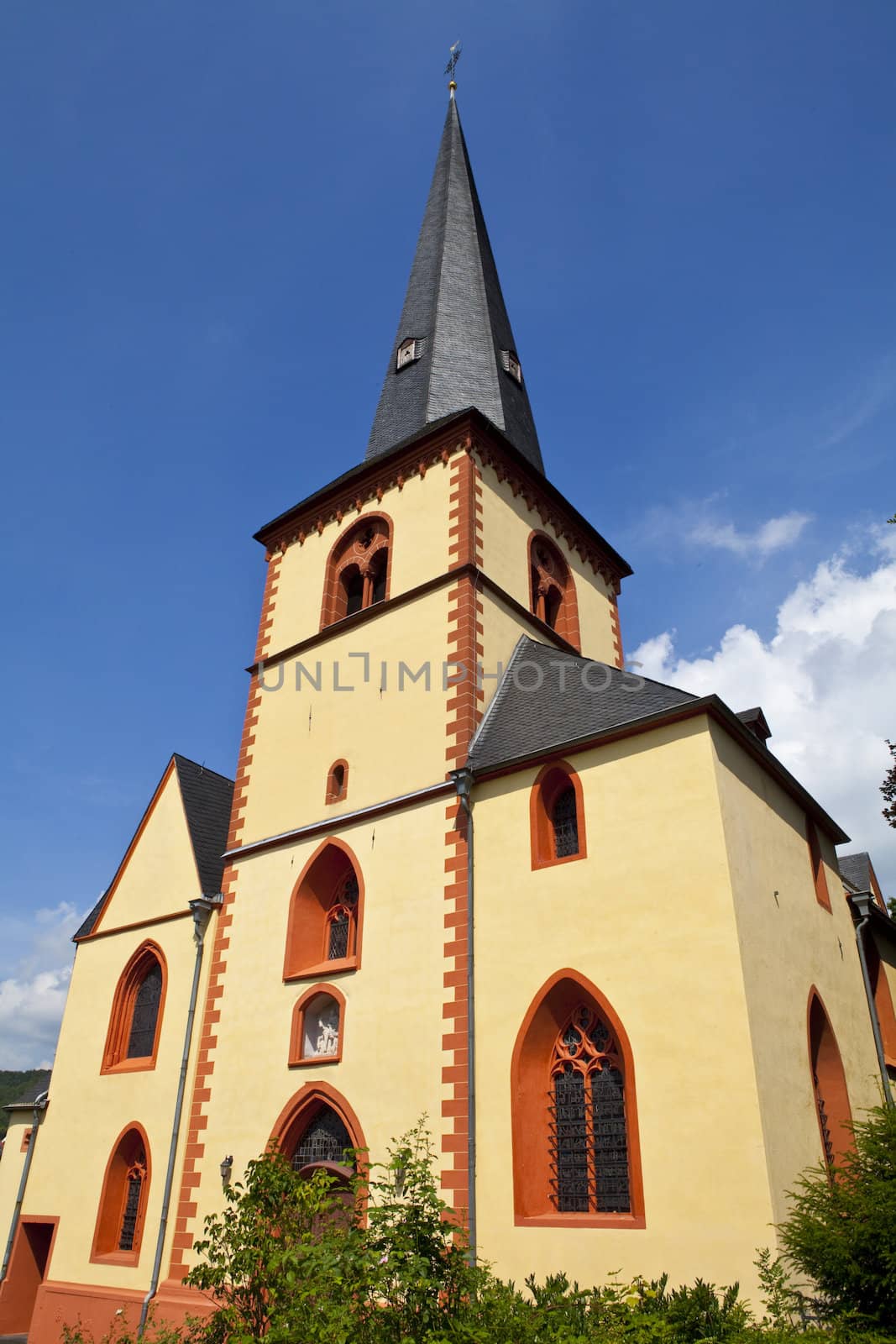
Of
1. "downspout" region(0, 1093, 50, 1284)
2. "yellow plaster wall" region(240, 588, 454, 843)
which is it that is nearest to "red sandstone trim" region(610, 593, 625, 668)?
"yellow plaster wall" region(240, 588, 454, 843)

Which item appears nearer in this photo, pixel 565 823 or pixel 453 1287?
pixel 453 1287

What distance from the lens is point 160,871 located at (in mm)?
18234

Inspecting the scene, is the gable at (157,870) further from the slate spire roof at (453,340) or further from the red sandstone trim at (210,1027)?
the slate spire roof at (453,340)

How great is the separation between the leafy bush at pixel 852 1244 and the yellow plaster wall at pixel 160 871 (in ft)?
37.2

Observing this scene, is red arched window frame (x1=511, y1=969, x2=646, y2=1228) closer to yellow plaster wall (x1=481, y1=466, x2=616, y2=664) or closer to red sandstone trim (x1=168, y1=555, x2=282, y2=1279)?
red sandstone trim (x1=168, y1=555, x2=282, y2=1279)

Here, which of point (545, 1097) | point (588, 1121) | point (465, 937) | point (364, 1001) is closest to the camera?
point (588, 1121)

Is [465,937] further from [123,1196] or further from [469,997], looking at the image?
[123,1196]

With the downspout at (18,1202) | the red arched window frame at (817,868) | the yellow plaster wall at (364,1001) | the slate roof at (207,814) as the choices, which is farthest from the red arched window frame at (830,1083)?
the downspout at (18,1202)

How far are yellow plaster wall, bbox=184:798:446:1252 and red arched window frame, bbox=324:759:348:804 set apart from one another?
65cm

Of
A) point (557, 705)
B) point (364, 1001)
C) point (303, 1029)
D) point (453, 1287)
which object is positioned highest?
point (557, 705)

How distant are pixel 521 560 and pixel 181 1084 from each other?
10074 millimetres

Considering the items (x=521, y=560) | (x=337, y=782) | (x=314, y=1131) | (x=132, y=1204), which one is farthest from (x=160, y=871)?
(x=521, y=560)

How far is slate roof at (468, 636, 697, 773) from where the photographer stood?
12172mm

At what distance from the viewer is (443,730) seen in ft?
46.0
